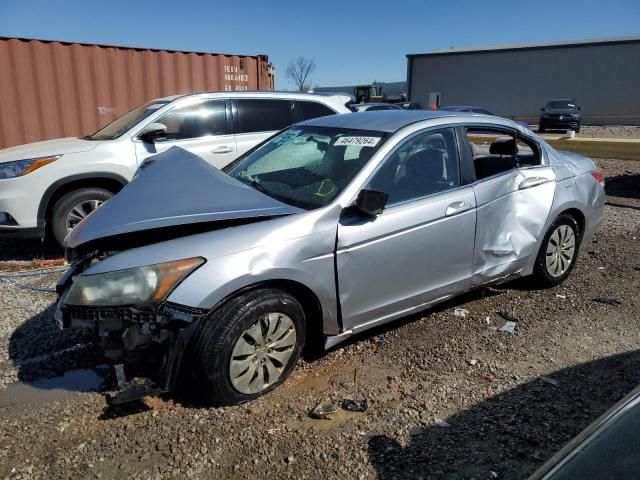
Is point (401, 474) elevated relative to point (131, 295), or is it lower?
lower

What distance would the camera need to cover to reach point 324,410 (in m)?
2.96

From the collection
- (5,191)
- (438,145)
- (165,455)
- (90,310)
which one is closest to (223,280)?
(90,310)

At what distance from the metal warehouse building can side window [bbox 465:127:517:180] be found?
34.4 metres

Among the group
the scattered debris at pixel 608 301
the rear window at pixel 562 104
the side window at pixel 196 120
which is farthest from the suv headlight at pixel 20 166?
the rear window at pixel 562 104

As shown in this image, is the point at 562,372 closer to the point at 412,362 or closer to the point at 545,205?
the point at 412,362

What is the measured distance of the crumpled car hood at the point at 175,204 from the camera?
2.89 meters

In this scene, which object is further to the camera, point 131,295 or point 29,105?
point 29,105

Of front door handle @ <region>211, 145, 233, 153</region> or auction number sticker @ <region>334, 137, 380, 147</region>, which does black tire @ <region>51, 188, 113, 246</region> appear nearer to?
front door handle @ <region>211, 145, 233, 153</region>

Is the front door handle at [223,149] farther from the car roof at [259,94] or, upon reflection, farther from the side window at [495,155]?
the side window at [495,155]

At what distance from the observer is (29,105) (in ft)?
27.4

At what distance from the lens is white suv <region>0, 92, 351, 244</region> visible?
213 inches

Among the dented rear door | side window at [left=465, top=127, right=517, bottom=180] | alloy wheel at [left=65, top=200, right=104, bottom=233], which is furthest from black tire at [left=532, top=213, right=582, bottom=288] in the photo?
alloy wheel at [left=65, top=200, right=104, bottom=233]

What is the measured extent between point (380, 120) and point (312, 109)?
3.20 meters

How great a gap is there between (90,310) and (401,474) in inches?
69.6
